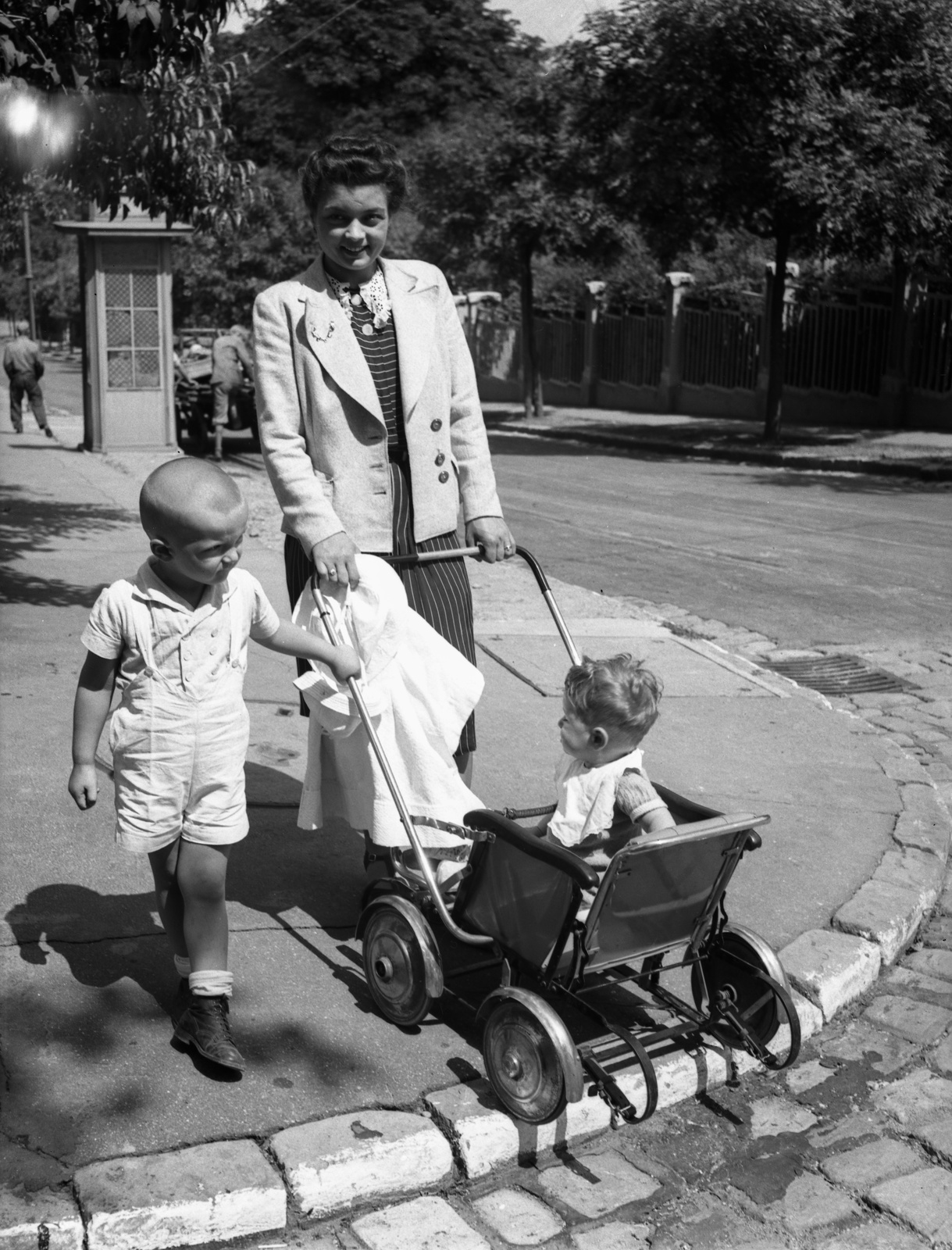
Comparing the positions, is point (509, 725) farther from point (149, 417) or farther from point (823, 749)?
point (149, 417)

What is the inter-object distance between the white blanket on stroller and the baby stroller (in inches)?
3.4

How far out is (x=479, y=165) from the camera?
26734 mm

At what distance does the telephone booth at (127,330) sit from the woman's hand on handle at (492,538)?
50.1 ft

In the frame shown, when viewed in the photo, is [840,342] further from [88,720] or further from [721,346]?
[88,720]

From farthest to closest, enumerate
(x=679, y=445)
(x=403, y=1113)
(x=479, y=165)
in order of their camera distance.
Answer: (x=479, y=165)
(x=679, y=445)
(x=403, y=1113)

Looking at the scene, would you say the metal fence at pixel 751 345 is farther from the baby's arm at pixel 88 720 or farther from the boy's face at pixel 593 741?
the baby's arm at pixel 88 720

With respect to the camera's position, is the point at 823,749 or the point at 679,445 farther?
the point at 679,445

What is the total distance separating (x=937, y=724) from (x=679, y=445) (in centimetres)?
1667

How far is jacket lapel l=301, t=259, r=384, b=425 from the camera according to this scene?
375 centimetres

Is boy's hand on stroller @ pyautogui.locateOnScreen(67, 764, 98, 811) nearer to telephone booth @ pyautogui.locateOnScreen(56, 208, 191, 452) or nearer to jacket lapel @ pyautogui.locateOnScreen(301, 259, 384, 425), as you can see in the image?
jacket lapel @ pyautogui.locateOnScreen(301, 259, 384, 425)

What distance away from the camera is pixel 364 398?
148 inches

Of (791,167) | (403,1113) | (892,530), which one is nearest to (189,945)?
(403,1113)

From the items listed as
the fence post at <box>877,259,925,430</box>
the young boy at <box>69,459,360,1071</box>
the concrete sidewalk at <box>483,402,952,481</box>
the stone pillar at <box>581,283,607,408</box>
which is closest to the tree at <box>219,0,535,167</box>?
the stone pillar at <box>581,283,607,408</box>

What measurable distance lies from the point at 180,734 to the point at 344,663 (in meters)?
0.45
